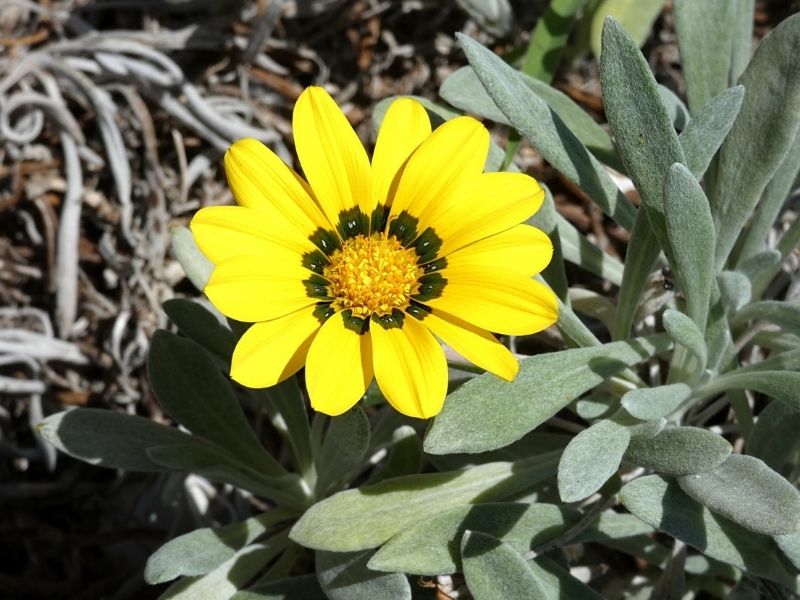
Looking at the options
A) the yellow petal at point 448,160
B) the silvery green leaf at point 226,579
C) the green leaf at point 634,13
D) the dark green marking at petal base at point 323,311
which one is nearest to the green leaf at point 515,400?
the dark green marking at petal base at point 323,311

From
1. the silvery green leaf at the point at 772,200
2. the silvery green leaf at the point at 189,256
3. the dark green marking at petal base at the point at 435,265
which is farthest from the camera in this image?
the silvery green leaf at the point at 772,200

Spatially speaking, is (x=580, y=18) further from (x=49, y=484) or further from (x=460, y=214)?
(x=49, y=484)

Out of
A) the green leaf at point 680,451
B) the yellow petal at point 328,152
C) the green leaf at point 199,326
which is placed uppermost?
the yellow petal at point 328,152

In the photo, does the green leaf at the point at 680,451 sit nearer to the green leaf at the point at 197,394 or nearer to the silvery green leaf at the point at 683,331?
the silvery green leaf at the point at 683,331

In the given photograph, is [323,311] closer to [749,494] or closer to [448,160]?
[448,160]

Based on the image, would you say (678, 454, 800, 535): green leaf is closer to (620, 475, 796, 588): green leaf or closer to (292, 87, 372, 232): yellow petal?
(620, 475, 796, 588): green leaf
